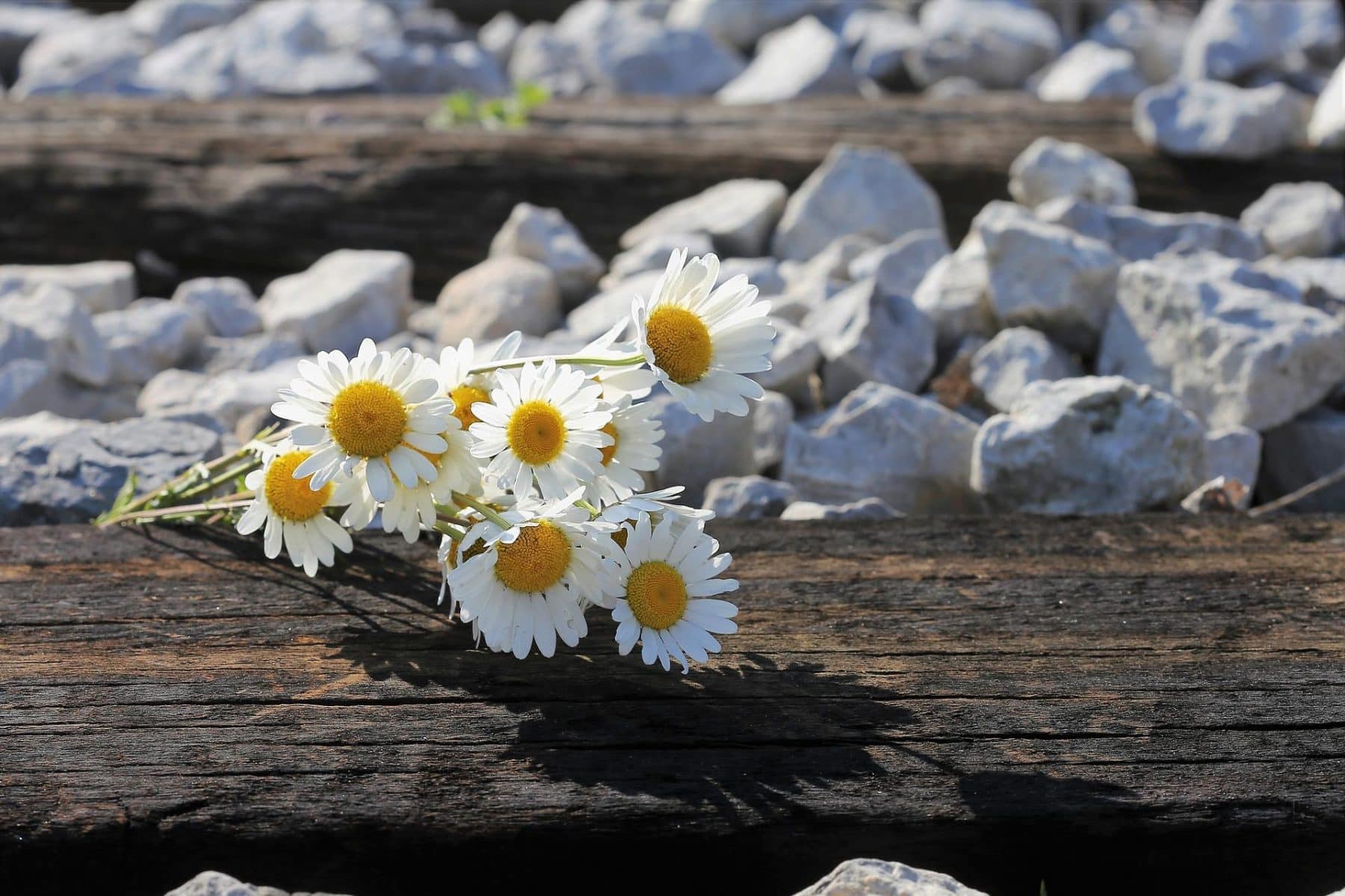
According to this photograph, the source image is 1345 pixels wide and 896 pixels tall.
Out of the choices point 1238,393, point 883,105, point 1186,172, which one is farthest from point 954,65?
point 1238,393

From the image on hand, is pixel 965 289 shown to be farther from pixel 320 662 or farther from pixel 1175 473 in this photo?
pixel 320 662

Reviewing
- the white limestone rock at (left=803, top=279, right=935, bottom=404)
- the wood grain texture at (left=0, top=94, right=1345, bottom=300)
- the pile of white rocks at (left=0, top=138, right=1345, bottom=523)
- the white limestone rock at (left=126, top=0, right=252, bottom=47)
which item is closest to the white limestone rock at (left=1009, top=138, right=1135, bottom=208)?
the pile of white rocks at (left=0, top=138, right=1345, bottom=523)

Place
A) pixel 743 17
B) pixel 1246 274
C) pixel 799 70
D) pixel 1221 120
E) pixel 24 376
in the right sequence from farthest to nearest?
pixel 743 17 < pixel 799 70 < pixel 1221 120 < pixel 24 376 < pixel 1246 274

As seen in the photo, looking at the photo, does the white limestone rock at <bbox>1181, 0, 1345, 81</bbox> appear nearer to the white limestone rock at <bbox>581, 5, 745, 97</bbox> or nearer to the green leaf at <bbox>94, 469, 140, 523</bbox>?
the white limestone rock at <bbox>581, 5, 745, 97</bbox>

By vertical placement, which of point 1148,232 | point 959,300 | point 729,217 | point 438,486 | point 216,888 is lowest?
point 216,888

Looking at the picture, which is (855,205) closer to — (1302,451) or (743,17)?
(1302,451)

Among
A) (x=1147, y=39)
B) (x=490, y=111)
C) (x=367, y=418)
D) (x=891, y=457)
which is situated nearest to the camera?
(x=367, y=418)

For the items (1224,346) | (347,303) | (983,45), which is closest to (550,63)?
(983,45)
